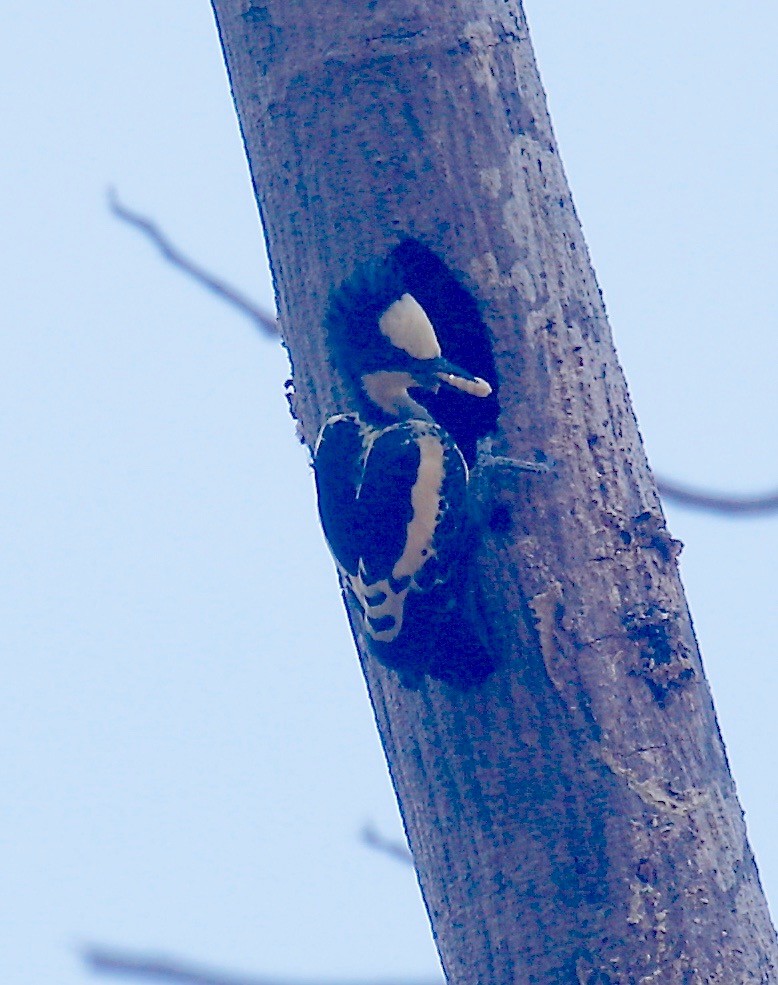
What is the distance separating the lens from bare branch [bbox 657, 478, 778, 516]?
7.59ft

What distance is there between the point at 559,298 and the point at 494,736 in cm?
54

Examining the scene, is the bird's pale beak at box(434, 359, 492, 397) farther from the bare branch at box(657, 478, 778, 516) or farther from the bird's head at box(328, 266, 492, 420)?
the bare branch at box(657, 478, 778, 516)

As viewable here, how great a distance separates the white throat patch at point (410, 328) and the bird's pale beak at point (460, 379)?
0.02 m

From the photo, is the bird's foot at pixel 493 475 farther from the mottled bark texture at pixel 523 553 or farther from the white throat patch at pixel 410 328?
the white throat patch at pixel 410 328

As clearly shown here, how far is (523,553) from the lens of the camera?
64.6 inches

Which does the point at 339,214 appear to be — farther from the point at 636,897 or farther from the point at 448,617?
the point at 636,897

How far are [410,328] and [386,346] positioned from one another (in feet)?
0.13

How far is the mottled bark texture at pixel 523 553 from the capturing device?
1.54 meters

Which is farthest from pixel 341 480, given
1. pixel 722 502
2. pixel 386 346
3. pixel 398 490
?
pixel 722 502

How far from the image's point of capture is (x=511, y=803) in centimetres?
156

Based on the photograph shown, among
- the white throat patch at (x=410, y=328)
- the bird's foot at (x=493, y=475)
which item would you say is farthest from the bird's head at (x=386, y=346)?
the bird's foot at (x=493, y=475)

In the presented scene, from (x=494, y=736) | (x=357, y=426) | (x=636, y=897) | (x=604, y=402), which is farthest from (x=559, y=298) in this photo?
(x=636, y=897)

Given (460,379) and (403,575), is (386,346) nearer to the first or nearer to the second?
(460,379)

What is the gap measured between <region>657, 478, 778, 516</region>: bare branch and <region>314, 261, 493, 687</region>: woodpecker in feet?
2.21
